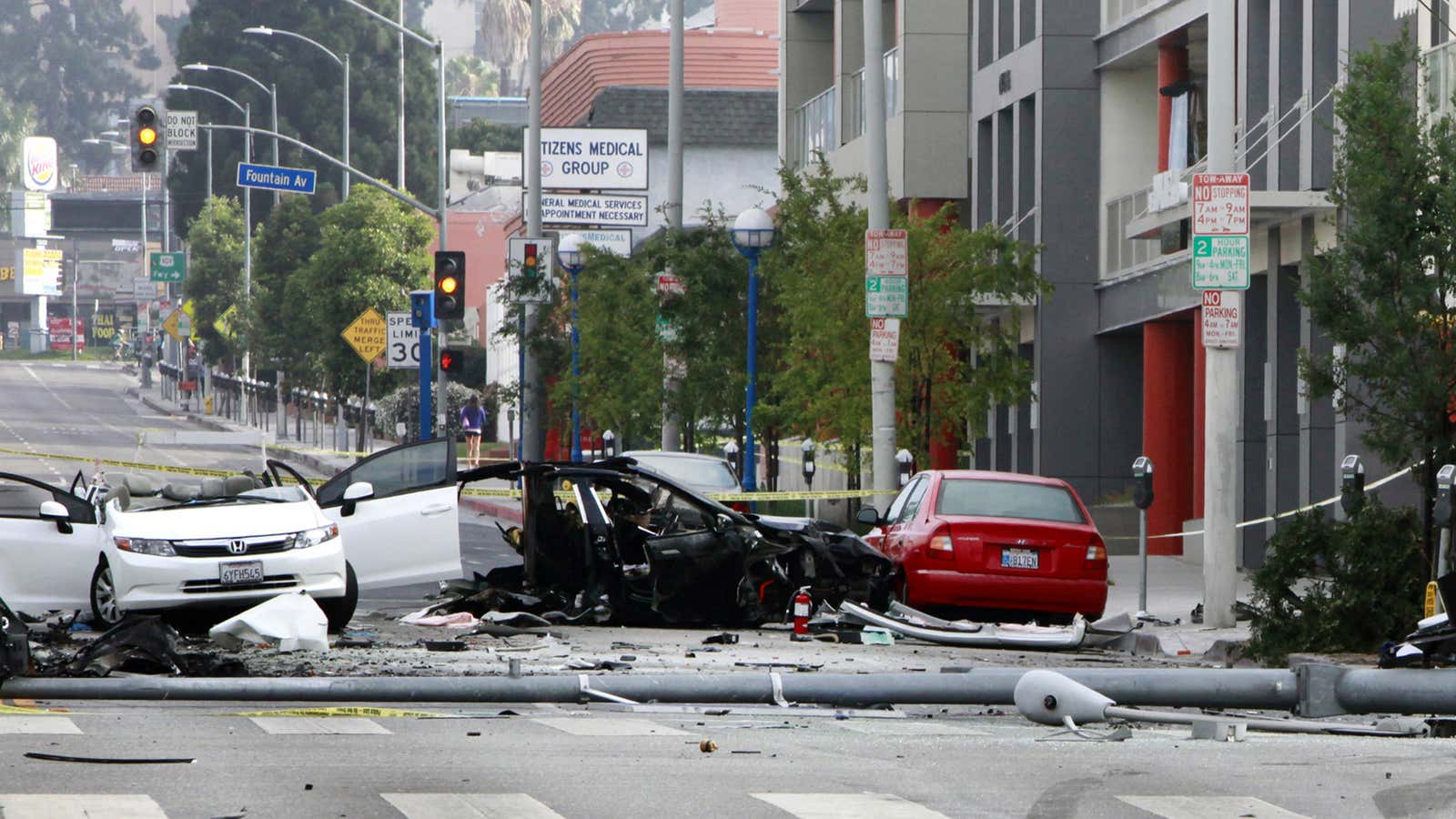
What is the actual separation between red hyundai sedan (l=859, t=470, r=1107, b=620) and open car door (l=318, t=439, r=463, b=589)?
11.2 feet

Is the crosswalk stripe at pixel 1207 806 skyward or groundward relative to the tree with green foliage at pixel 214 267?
groundward

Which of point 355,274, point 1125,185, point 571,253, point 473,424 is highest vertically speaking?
point 355,274

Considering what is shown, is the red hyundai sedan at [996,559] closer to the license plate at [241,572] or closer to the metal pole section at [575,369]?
the license plate at [241,572]

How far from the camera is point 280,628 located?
641 inches

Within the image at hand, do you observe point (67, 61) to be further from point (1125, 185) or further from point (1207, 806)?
point (1207, 806)

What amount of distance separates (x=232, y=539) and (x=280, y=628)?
4.10 feet

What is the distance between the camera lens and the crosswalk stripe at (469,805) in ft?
28.1

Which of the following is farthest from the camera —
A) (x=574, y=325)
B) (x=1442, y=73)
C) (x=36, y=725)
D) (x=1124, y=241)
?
(x=574, y=325)

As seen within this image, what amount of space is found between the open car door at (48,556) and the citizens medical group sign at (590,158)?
2311 centimetres

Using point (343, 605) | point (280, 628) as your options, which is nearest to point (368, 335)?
point (343, 605)

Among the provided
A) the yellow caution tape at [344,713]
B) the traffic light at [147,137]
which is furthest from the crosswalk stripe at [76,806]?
the traffic light at [147,137]

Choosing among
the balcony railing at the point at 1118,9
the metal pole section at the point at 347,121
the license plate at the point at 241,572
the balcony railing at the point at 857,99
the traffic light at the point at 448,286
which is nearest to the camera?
the license plate at the point at 241,572

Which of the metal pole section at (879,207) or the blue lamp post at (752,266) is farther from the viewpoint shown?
the blue lamp post at (752,266)

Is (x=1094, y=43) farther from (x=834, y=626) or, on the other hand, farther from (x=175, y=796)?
(x=175, y=796)
